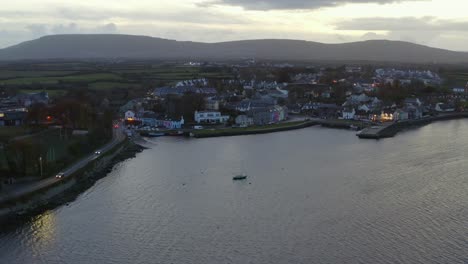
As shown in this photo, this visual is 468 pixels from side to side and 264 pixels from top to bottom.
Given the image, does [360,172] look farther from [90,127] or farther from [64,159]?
[90,127]

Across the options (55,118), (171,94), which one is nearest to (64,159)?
(55,118)

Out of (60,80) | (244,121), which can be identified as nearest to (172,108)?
(244,121)

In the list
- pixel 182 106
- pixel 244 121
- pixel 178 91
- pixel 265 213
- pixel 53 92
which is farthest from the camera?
pixel 53 92

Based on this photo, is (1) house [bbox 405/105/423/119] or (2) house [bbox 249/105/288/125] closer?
(2) house [bbox 249/105/288/125]

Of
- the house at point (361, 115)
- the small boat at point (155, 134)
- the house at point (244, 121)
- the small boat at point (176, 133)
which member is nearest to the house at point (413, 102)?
the house at point (361, 115)

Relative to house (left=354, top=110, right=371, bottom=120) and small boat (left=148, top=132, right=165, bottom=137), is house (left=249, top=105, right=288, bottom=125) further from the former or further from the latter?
small boat (left=148, top=132, right=165, bottom=137)

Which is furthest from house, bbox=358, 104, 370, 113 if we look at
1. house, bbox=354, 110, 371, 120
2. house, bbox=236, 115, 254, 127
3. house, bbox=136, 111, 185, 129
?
house, bbox=136, 111, 185, 129

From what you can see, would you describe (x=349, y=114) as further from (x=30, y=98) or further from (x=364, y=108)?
(x=30, y=98)
